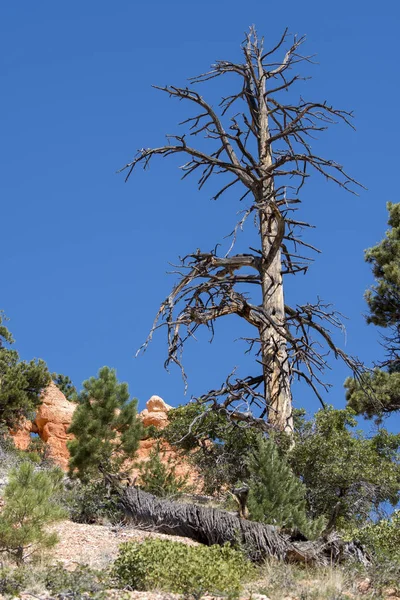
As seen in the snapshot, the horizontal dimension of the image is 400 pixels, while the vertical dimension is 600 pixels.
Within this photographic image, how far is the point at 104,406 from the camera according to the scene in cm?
1761

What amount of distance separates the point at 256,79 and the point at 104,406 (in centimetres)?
884

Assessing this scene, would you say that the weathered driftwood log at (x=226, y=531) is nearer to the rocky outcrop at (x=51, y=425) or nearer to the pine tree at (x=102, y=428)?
the pine tree at (x=102, y=428)

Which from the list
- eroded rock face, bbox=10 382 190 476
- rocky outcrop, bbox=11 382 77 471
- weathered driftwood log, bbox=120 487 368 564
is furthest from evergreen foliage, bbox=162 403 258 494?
rocky outcrop, bbox=11 382 77 471

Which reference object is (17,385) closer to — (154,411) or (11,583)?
(154,411)

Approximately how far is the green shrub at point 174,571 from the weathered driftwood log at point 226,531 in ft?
4.78

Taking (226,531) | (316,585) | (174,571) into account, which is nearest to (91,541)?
(226,531)

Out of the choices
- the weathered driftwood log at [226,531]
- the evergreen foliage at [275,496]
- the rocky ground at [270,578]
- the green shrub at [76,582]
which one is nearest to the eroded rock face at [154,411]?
the evergreen foliage at [275,496]

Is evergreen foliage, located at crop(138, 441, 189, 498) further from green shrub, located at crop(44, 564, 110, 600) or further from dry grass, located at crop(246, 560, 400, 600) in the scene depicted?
green shrub, located at crop(44, 564, 110, 600)

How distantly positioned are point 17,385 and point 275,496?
17.2 metres

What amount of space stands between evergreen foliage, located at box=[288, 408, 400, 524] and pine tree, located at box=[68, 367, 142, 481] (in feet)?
13.0

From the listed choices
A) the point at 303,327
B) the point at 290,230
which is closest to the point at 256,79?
the point at 290,230

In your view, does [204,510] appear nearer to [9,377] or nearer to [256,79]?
[256,79]

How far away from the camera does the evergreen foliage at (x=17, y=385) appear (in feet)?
89.0

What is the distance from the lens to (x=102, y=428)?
56.7 ft
